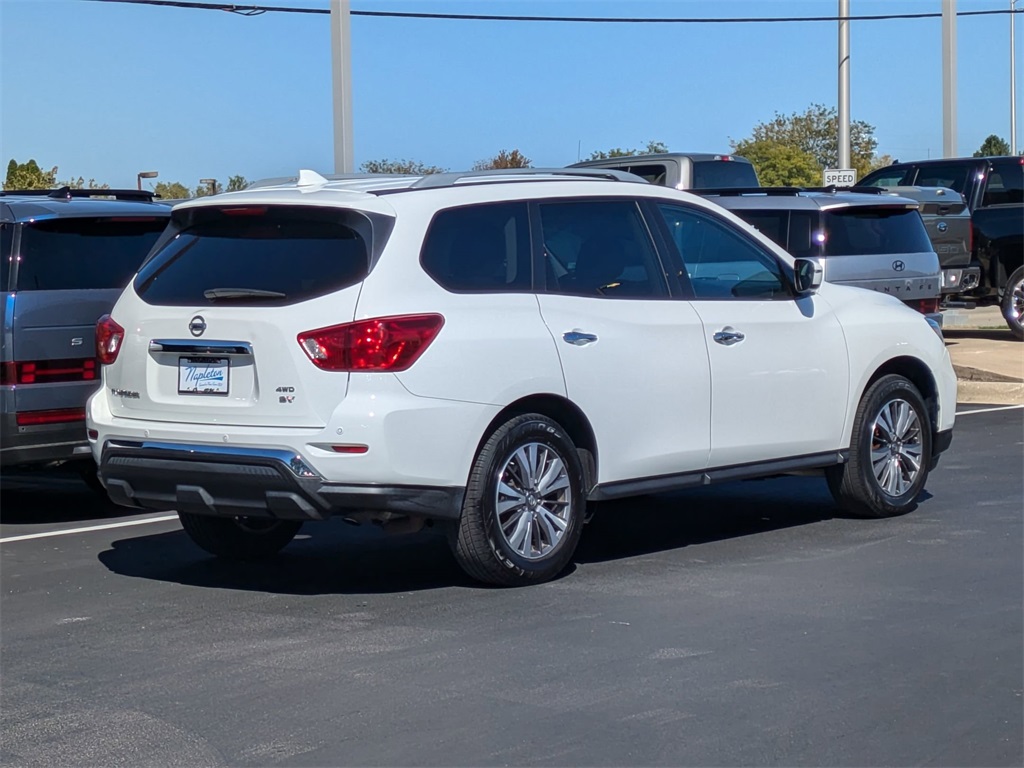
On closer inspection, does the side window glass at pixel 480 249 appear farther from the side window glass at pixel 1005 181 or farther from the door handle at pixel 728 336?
the side window glass at pixel 1005 181

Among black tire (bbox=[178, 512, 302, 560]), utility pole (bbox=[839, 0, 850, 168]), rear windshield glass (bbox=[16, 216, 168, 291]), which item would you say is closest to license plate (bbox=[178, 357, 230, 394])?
black tire (bbox=[178, 512, 302, 560])

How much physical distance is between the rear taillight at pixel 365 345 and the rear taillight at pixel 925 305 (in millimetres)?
8036

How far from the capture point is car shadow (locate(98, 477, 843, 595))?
7500 millimetres

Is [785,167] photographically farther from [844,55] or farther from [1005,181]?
[1005,181]

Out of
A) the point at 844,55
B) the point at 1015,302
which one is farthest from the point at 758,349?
the point at 844,55

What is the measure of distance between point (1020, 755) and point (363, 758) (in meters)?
2.06

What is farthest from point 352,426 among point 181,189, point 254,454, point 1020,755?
point 181,189

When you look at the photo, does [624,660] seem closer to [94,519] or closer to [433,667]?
[433,667]

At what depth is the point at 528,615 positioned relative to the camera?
6621 mm

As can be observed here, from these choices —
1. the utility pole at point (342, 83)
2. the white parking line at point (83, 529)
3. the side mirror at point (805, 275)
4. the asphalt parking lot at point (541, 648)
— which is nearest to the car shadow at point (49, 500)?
the white parking line at point (83, 529)

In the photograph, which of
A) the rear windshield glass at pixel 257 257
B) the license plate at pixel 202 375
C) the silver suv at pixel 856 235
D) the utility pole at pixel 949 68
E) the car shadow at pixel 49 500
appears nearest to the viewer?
the rear windshield glass at pixel 257 257

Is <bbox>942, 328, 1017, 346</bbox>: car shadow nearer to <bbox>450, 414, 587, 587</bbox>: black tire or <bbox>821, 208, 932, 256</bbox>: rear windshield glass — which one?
<bbox>821, 208, 932, 256</bbox>: rear windshield glass

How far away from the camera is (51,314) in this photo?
8.88 metres

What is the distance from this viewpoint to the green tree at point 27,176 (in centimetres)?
3638
